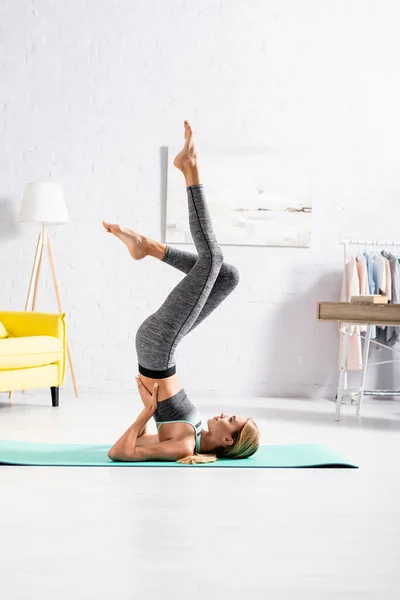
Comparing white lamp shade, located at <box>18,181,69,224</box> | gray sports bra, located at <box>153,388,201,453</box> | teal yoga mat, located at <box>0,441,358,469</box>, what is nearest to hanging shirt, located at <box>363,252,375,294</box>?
white lamp shade, located at <box>18,181,69,224</box>

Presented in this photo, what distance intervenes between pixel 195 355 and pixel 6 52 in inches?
105

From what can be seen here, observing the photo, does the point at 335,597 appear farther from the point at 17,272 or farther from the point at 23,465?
the point at 17,272

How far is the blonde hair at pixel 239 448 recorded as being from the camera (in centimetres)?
360

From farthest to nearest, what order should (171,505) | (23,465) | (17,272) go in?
(17,272)
(23,465)
(171,505)

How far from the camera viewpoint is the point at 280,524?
8.68 ft

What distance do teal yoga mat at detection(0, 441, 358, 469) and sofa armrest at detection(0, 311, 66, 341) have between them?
5.73ft

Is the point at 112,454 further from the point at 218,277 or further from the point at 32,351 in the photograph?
the point at 32,351

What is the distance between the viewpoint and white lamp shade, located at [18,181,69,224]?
6.10 m

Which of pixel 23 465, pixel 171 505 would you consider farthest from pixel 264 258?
pixel 171 505

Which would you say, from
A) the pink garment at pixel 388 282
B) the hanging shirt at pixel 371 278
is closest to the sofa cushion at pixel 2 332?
the hanging shirt at pixel 371 278

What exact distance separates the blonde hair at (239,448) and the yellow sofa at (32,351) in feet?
6.72

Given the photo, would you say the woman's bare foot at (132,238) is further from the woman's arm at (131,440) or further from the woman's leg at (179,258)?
the woman's arm at (131,440)

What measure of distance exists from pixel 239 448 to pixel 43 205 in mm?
Result: 3014

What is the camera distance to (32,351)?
5.50 m
